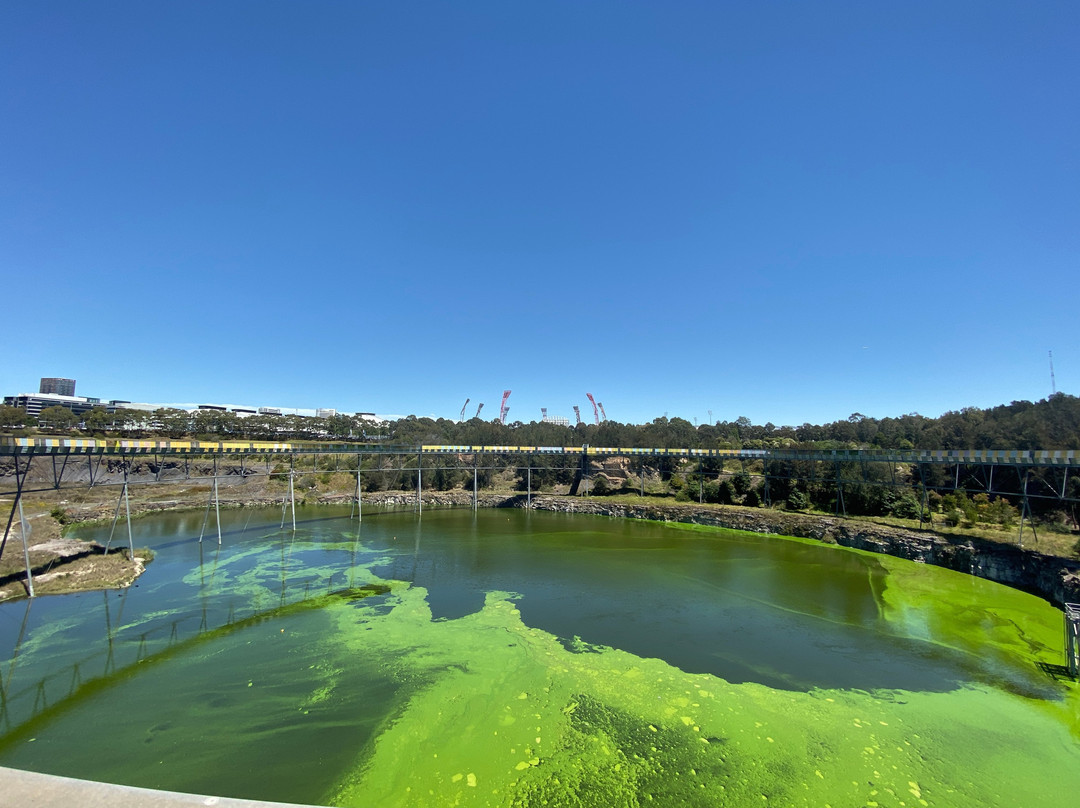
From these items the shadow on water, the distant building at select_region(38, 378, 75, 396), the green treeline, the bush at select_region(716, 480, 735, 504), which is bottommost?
the shadow on water

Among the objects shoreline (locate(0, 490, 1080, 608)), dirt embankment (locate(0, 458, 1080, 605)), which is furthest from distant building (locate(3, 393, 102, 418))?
shoreline (locate(0, 490, 1080, 608))

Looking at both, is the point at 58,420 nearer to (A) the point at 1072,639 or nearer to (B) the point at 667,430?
(B) the point at 667,430

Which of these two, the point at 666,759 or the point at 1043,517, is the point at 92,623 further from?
the point at 1043,517

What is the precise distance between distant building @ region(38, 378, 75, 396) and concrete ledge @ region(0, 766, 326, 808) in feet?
638

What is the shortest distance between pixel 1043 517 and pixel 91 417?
318 ft

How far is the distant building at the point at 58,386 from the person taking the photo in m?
141

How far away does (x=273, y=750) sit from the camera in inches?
328

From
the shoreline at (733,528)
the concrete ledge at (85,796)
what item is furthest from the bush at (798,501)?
the concrete ledge at (85,796)

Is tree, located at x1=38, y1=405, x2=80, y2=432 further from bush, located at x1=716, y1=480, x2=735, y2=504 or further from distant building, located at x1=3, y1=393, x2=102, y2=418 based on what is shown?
bush, located at x1=716, y1=480, x2=735, y2=504

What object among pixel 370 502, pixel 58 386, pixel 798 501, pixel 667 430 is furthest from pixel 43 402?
pixel 798 501

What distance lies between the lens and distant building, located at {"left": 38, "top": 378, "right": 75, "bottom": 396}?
141375 millimetres

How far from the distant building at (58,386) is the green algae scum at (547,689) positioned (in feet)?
588

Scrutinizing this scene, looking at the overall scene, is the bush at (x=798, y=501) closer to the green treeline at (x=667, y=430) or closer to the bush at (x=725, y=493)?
the bush at (x=725, y=493)

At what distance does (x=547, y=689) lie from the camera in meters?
10.7
